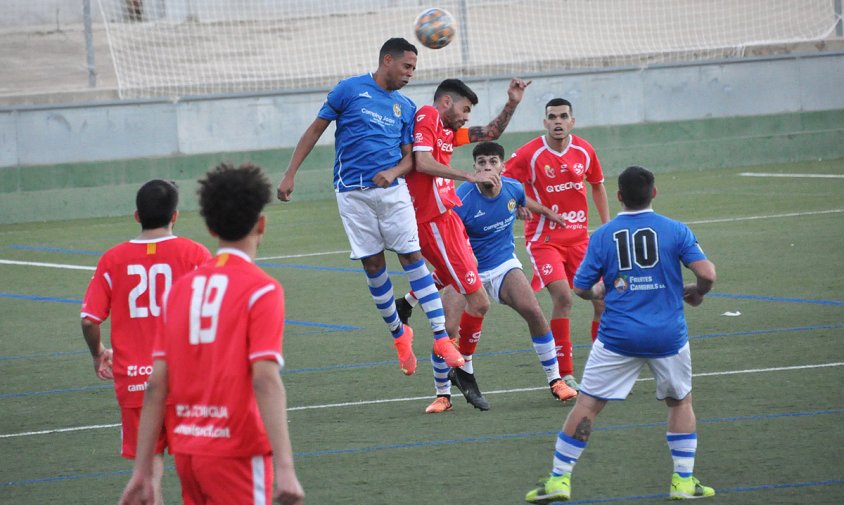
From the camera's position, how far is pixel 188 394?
4.41m

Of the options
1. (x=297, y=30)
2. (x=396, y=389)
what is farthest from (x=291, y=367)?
(x=297, y=30)

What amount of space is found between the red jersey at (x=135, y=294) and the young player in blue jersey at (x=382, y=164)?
3440mm

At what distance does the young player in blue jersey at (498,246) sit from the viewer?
30.3 ft

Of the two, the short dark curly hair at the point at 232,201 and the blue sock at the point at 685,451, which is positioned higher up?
the short dark curly hair at the point at 232,201

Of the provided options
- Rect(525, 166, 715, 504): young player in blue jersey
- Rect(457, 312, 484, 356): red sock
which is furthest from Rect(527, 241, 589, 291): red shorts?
Rect(525, 166, 715, 504): young player in blue jersey

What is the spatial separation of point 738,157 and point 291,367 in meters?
17.5

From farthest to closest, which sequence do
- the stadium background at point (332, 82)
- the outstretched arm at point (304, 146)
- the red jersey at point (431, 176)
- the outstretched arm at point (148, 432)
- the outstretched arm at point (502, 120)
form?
the stadium background at point (332, 82) → the outstretched arm at point (304, 146) → the red jersey at point (431, 176) → the outstretched arm at point (502, 120) → the outstretched arm at point (148, 432)

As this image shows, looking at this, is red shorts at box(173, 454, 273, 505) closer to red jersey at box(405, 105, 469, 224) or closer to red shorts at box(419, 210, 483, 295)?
red shorts at box(419, 210, 483, 295)

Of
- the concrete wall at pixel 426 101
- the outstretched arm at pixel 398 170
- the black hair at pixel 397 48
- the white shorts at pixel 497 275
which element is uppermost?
the concrete wall at pixel 426 101

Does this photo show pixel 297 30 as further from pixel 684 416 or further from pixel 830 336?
pixel 684 416

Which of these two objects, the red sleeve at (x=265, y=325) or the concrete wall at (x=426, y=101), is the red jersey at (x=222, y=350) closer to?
the red sleeve at (x=265, y=325)

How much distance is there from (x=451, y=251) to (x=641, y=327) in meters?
3.10

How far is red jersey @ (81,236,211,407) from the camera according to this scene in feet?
19.8

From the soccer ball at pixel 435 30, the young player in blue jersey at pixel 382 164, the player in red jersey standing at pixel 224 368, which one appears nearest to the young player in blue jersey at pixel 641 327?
the player in red jersey standing at pixel 224 368
